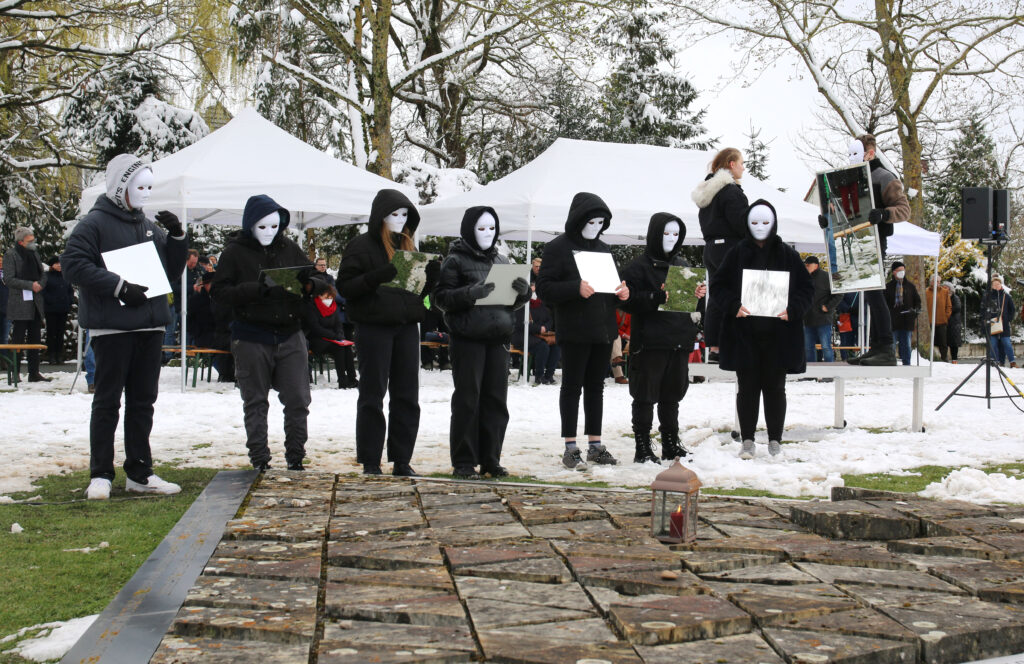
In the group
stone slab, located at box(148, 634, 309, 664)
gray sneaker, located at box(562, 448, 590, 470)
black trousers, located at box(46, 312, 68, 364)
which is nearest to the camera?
stone slab, located at box(148, 634, 309, 664)

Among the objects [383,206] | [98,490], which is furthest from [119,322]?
[383,206]

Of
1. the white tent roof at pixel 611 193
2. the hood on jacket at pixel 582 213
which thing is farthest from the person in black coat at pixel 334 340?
the hood on jacket at pixel 582 213

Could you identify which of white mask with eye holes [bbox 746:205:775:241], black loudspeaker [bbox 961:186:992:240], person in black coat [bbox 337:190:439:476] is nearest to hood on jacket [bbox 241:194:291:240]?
person in black coat [bbox 337:190:439:476]

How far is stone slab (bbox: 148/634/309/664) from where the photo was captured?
2.48 metres

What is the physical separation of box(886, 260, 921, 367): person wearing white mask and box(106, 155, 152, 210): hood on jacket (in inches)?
522

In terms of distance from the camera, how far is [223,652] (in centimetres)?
254

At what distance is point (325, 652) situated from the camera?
255 cm

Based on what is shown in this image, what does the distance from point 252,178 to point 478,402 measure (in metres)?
7.44

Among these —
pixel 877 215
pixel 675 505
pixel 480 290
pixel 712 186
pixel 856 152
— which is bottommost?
pixel 675 505

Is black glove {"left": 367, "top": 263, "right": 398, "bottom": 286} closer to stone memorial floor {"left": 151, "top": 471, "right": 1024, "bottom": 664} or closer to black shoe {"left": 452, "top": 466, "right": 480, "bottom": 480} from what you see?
black shoe {"left": 452, "top": 466, "right": 480, "bottom": 480}

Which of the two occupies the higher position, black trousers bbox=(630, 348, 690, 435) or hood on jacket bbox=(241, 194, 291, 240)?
hood on jacket bbox=(241, 194, 291, 240)

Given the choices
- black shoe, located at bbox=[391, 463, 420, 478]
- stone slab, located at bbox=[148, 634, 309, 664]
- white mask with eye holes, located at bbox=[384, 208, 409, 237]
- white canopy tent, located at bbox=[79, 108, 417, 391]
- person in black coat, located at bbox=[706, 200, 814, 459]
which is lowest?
black shoe, located at bbox=[391, 463, 420, 478]

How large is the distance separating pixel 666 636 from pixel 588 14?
662 inches

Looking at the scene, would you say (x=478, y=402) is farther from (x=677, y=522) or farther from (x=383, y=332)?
(x=677, y=522)
